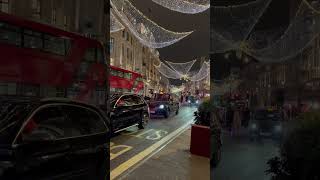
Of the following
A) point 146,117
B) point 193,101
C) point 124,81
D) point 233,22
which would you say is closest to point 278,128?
point 233,22

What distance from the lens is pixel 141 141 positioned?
3.93 metres

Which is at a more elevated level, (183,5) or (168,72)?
(183,5)

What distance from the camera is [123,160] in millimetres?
3398

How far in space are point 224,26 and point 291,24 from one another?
485mm

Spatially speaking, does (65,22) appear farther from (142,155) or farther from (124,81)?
(142,155)

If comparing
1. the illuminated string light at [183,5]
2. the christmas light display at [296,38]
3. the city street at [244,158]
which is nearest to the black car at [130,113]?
the illuminated string light at [183,5]

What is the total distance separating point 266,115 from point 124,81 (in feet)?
4.13

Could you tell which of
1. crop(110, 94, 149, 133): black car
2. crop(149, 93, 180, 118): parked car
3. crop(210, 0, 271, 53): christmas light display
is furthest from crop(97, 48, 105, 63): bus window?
crop(149, 93, 180, 118): parked car

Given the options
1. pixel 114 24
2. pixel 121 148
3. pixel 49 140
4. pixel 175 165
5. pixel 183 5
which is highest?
pixel 183 5

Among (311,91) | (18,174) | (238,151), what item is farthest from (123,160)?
(311,91)

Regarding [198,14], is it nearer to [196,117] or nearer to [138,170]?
[196,117]

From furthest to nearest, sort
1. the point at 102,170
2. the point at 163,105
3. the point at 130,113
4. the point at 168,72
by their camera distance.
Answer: the point at 163,105, the point at 130,113, the point at 168,72, the point at 102,170

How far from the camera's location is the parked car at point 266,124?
8.02 feet

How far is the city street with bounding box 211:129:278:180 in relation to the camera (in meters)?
2.52
